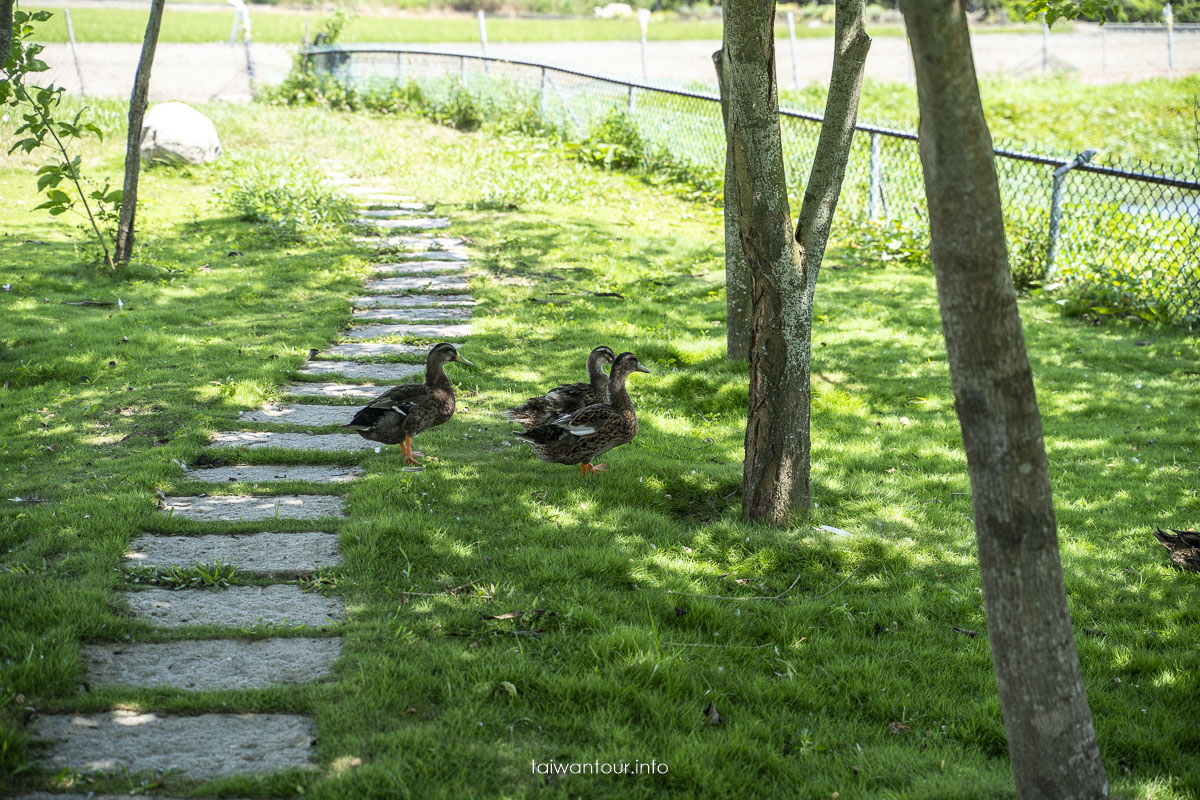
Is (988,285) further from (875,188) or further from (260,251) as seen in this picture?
(875,188)

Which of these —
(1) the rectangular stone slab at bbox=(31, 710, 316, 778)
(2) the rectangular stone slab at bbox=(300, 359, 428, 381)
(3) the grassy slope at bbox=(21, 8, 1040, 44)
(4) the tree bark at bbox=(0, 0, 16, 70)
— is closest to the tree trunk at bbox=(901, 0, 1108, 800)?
(1) the rectangular stone slab at bbox=(31, 710, 316, 778)

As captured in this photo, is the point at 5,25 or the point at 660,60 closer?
the point at 5,25

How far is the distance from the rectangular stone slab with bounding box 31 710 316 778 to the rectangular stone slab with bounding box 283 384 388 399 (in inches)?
155

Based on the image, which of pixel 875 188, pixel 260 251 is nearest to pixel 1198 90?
pixel 875 188

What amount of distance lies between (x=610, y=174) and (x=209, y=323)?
29.6 feet

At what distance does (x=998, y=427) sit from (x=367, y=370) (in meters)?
6.03

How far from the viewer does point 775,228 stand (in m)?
4.98

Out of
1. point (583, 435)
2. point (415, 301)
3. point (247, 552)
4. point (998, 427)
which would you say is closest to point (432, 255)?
point (415, 301)

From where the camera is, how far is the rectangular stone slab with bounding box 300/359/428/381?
7680 mm

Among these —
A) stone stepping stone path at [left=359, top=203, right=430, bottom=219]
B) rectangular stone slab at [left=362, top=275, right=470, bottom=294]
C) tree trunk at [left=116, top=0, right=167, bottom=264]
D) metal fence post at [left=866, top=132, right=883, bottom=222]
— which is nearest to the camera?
tree trunk at [left=116, top=0, right=167, bottom=264]

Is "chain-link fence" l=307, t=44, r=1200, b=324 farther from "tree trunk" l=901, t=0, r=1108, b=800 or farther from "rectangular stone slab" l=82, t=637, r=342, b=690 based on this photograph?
"rectangular stone slab" l=82, t=637, r=342, b=690

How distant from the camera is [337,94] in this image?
2202 centimetres

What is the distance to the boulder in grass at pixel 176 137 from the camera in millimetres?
15414

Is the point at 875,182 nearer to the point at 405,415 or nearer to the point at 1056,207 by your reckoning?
the point at 1056,207
